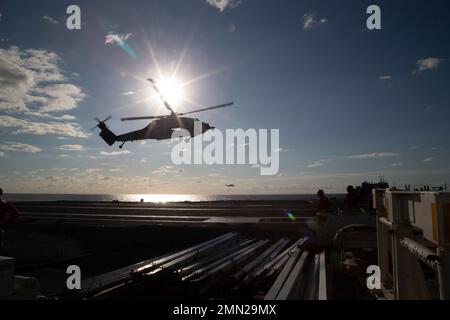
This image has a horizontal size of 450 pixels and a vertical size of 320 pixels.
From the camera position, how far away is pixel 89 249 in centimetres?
1959

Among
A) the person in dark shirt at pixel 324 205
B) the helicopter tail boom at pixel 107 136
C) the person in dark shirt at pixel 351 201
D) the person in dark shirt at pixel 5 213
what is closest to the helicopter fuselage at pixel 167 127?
the helicopter tail boom at pixel 107 136

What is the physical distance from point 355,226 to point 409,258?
6.79 m

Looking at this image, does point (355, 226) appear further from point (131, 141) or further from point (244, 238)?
point (131, 141)

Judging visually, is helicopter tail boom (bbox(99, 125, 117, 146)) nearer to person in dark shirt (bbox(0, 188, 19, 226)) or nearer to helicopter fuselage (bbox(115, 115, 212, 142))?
helicopter fuselage (bbox(115, 115, 212, 142))

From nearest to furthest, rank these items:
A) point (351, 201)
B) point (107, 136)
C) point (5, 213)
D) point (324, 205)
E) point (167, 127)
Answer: point (5, 213) → point (351, 201) → point (324, 205) → point (167, 127) → point (107, 136)

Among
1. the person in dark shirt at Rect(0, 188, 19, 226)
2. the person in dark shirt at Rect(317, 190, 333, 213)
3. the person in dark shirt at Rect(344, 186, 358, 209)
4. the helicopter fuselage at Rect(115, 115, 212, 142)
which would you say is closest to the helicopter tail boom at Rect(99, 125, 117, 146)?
the helicopter fuselage at Rect(115, 115, 212, 142)

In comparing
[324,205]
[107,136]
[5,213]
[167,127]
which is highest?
[107,136]

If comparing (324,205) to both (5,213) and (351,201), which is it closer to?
(351,201)

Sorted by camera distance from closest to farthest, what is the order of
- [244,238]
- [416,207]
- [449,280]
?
1. [449,280]
2. [416,207]
3. [244,238]

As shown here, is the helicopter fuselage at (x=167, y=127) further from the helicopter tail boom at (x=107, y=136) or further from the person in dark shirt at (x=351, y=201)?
the person in dark shirt at (x=351, y=201)

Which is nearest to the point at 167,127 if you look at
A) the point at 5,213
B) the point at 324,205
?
the point at 324,205

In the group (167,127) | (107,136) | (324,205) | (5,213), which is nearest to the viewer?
(5,213)
